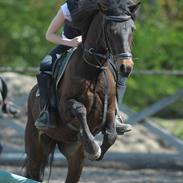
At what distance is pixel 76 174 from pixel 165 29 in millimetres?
8417

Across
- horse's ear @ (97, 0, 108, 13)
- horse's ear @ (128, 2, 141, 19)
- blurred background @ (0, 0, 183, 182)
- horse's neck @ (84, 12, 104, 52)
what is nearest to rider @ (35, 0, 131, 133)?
horse's neck @ (84, 12, 104, 52)

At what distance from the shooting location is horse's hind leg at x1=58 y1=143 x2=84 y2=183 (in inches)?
331

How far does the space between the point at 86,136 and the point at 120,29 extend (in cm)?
105

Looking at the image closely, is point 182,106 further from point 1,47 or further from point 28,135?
point 28,135

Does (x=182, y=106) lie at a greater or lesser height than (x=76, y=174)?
lesser

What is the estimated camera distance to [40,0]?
57.1 feet

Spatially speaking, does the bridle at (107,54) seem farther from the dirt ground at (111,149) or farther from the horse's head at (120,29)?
the dirt ground at (111,149)

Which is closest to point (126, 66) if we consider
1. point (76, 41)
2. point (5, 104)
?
point (76, 41)

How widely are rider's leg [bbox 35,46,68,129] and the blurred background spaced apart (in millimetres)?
5858

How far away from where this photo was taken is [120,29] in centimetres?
748

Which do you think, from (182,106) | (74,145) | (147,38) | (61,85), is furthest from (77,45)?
(182,106)

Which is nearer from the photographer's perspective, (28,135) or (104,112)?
(104,112)

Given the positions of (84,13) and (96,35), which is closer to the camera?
(96,35)

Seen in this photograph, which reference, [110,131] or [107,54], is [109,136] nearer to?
[110,131]
